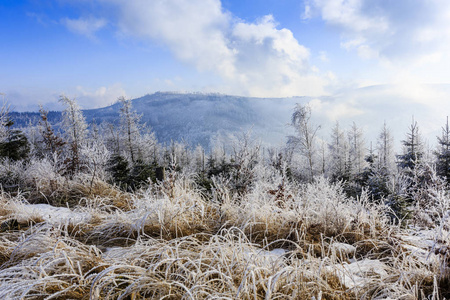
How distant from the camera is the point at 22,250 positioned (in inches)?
90.4

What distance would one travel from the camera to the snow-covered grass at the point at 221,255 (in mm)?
1634

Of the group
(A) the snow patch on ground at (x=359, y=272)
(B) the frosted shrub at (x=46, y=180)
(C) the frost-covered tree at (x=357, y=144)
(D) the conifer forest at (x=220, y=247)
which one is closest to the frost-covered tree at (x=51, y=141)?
(D) the conifer forest at (x=220, y=247)

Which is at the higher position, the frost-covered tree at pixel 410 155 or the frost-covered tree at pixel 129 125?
the frost-covered tree at pixel 129 125

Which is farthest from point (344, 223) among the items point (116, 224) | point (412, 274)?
point (116, 224)

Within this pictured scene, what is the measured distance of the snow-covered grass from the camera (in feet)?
5.36

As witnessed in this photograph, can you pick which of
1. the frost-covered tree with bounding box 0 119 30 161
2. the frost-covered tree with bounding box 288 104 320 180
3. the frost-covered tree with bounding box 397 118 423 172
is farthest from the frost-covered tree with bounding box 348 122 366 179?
the frost-covered tree with bounding box 0 119 30 161

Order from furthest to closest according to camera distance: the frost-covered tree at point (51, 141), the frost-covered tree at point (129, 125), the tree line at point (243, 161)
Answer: the frost-covered tree at point (129, 125)
the frost-covered tree at point (51, 141)
the tree line at point (243, 161)

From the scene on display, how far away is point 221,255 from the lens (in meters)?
1.93

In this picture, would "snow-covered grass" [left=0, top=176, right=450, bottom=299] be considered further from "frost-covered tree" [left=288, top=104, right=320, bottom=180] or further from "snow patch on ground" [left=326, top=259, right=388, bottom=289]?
"frost-covered tree" [left=288, top=104, right=320, bottom=180]

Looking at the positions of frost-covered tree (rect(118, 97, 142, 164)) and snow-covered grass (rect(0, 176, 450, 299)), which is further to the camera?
frost-covered tree (rect(118, 97, 142, 164))

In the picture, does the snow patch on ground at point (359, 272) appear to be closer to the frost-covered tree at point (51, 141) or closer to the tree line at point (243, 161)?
the tree line at point (243, 161)

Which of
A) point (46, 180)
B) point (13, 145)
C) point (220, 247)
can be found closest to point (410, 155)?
point (220, 247)

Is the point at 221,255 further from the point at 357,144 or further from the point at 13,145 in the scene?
the point at 357,144

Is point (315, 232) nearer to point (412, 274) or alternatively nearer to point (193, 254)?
point (412, 274)
